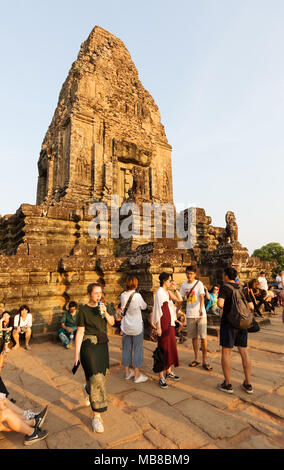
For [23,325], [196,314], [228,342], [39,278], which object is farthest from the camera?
[39,278]

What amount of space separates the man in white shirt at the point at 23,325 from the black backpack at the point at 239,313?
15.6 feet

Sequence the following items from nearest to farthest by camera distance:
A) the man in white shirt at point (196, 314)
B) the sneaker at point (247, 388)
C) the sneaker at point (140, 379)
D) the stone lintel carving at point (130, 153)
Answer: the sneaker at point (247, 388) < the sneaker at point (140, 379) < the man in white shirt at point (196, 314) < the stone lintel carving at point (130, 153)

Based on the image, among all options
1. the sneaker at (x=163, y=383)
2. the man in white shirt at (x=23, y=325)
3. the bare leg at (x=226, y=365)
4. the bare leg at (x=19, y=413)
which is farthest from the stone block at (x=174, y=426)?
the man in white shirt at (x=23, y=325)

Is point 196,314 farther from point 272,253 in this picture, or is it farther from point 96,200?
point 272,253

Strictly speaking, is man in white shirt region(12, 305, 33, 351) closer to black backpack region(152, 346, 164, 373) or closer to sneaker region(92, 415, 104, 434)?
black backpack region(152, 346, 164, 373)

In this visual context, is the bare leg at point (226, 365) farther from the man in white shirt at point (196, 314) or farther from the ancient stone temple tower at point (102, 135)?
the ancient stone temple tower at point (102, 135)

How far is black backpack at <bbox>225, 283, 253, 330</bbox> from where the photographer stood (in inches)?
140

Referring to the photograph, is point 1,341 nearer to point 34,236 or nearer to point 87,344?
point 87,344

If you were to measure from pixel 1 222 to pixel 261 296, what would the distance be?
11024 mm

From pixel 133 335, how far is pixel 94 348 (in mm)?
1381

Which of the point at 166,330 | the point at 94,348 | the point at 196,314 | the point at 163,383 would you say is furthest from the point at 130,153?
the point at 94,348

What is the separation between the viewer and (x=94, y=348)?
300cm

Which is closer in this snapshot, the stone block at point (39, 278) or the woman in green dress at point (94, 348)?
the woman in green dress at point (94, 348)

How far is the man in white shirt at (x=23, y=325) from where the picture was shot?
586 cm
